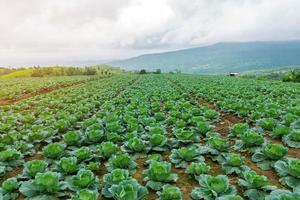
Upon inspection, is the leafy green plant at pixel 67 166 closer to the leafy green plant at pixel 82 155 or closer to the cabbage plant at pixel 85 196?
the leafy green plant at pixel 82 155

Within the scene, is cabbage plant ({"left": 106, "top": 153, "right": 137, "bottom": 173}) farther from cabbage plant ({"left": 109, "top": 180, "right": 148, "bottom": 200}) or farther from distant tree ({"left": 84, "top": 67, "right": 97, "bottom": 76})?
distant tree ({"left": 84, "top": 67, "right": 97, "bottom": 76})

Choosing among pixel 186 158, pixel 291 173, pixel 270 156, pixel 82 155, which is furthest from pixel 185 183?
pixel 82 155

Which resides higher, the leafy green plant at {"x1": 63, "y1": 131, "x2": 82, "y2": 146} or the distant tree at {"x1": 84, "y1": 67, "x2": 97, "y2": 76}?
the leafy green plant at {"x1": 63, "y1": 131, "x2": 82, "y2": 146}

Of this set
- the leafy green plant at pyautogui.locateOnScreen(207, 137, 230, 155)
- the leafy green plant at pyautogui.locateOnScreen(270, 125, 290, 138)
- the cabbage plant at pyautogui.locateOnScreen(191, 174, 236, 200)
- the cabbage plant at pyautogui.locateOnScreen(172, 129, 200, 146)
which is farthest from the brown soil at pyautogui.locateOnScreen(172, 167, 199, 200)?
the leafy green plant at pyautogui.locateOnScreen(270, 125, 290, 138)

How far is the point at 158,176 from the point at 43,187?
1.54 m

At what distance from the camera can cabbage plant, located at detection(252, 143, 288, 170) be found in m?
5.37

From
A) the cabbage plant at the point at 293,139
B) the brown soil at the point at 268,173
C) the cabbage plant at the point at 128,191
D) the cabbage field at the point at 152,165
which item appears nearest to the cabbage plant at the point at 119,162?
the cabbage field at the point at 152,165

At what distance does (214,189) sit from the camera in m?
4.05

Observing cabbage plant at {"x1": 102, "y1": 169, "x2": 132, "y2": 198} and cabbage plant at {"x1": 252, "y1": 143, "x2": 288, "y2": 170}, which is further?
cabbage plant at {"x1": 252, "y1": 143, "x2": 288, "y2": 170}

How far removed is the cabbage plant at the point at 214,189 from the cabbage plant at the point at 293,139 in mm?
2869

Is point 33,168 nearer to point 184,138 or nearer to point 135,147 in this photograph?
point 135,147

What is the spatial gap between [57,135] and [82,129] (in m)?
0.89

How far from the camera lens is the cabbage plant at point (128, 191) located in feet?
12.3

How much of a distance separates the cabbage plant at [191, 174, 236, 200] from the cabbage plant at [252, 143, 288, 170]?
1.52 meters
